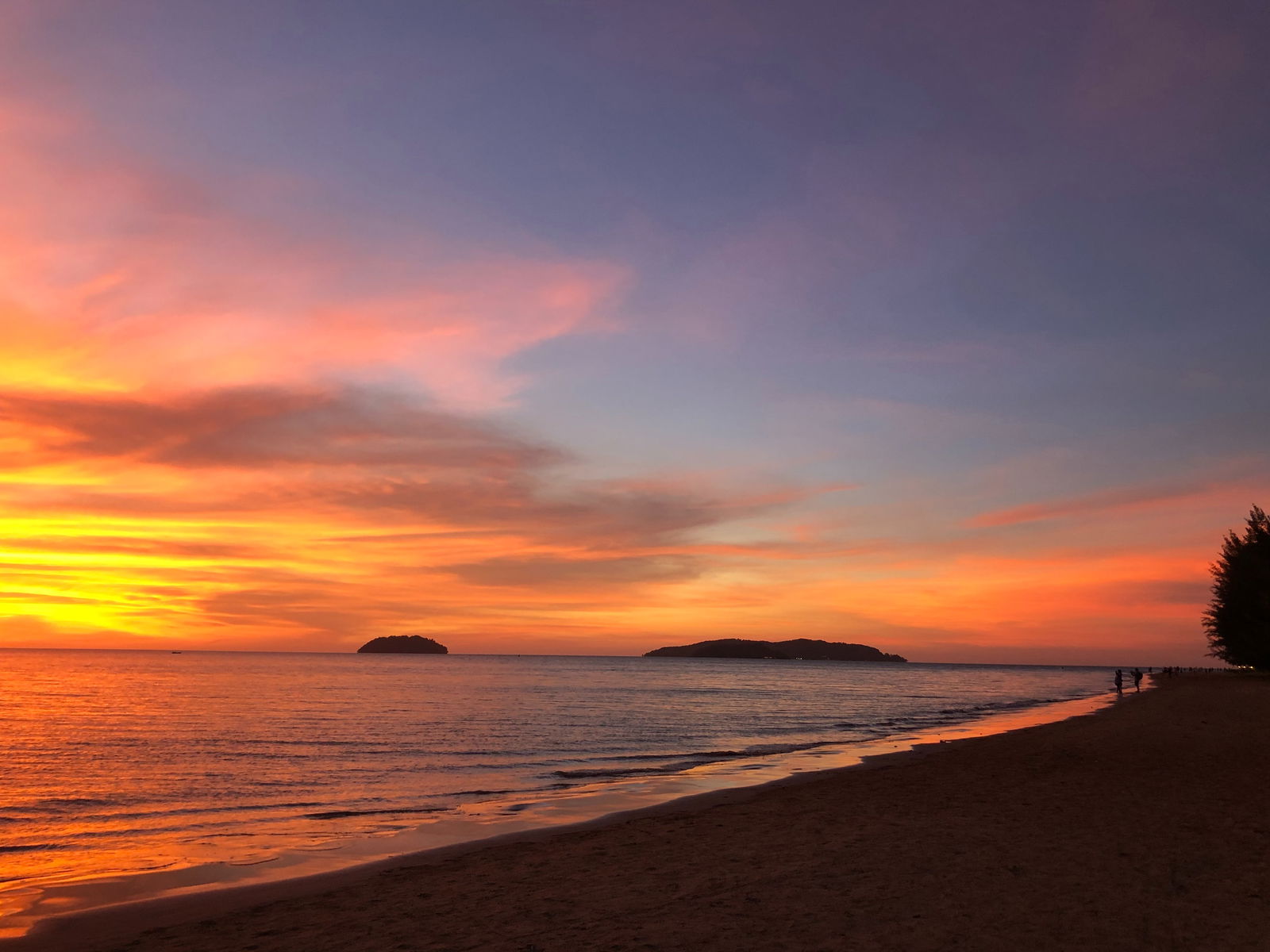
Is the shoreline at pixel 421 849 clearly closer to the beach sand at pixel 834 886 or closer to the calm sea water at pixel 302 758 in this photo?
the beach sand at pixel 834 886

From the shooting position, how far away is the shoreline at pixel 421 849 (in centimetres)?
1192

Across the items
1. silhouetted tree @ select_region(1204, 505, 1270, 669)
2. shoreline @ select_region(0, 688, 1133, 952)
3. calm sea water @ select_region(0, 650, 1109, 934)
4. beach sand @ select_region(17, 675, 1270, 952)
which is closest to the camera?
beach sand @ select_region(17, 675, 1270, 952)

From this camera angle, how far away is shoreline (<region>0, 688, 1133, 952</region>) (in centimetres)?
1192

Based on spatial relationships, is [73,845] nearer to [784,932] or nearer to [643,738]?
[784,932]

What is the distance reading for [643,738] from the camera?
43375 mm

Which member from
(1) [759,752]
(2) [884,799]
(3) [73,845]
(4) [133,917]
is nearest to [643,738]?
(1) [759,752]

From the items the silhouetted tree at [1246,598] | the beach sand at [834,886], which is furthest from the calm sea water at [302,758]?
the silhouetted tree at [1246,598]

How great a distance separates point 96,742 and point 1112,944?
42.5 m

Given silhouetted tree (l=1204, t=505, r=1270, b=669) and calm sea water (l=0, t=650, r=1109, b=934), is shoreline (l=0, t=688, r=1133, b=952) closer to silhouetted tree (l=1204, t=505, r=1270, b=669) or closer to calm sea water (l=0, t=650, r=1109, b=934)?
calm sea water (l=0, t=650, r=1109, b=934)

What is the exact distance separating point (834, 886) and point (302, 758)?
2763 centimetres

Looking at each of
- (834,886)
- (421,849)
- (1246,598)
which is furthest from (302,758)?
(1246,598)

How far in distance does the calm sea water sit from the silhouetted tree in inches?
1071

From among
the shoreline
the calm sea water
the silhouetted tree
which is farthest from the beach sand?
the silhouetted tree

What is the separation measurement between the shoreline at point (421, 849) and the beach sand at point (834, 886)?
194 mm
